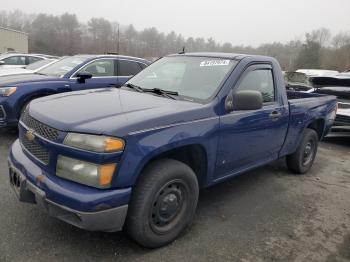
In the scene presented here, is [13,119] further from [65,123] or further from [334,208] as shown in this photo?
[334,208]

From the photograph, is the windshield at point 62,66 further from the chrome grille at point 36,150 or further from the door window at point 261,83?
the door window at point 261,83

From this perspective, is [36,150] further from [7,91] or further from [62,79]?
[62,79]

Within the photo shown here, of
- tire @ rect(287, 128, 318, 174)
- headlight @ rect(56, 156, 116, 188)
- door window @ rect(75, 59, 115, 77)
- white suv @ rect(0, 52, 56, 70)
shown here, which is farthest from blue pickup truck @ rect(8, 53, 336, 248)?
white suv @ rect(0, 52, 56, 70)

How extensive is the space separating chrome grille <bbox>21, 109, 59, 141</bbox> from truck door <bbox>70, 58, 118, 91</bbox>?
3729 millimetres

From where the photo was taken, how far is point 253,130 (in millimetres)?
4043


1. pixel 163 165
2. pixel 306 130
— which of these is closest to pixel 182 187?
pixel 163 165

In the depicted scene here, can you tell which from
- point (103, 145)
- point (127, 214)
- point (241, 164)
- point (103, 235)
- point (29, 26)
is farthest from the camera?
point (29, 26)

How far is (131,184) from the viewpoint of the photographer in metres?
2.85

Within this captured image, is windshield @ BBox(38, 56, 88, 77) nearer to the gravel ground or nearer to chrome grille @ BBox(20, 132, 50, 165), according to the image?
the gravel ground

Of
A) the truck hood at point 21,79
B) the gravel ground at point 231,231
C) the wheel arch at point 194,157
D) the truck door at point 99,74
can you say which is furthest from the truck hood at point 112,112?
the truck door at point 99,74

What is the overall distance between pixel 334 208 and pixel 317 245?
3.79 ft

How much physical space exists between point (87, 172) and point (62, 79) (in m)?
4.53

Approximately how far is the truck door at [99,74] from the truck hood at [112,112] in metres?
3.35

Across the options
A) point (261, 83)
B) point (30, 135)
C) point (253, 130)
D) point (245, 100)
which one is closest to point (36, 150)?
point (30, 135)
